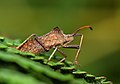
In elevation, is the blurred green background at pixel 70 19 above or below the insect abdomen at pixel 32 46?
above

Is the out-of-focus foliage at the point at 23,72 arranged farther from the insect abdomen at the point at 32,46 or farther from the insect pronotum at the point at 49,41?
the insect pronotum at the point at 49,41

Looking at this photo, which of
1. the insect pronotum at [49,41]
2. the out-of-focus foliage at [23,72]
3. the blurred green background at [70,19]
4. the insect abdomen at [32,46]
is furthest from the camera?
the blurred green background at [70,19]

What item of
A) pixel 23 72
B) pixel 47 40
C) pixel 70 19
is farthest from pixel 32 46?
pixel 70 19

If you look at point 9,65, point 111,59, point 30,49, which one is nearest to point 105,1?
point 111,59

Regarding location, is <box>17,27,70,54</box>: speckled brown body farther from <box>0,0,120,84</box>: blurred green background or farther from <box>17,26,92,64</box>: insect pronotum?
<box>0,0,120,84</box>: blurred green background

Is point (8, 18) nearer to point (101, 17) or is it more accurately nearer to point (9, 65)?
point (101, 17)

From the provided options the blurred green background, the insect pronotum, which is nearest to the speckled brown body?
the insect pronotum

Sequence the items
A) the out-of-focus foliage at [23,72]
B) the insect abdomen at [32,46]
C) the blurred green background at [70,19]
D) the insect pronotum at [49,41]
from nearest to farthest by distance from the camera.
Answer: the out-of-focus foliage at [23,72] < the insect abdomen at [32,46] < the insect pronotum at [49,41] < the blurred green background at [70,19]

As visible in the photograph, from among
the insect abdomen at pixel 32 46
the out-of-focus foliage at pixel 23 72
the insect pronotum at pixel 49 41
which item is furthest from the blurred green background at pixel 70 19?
the out-of-focus foliage at pixel 23 72

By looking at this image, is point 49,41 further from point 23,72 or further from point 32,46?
point 23,72
